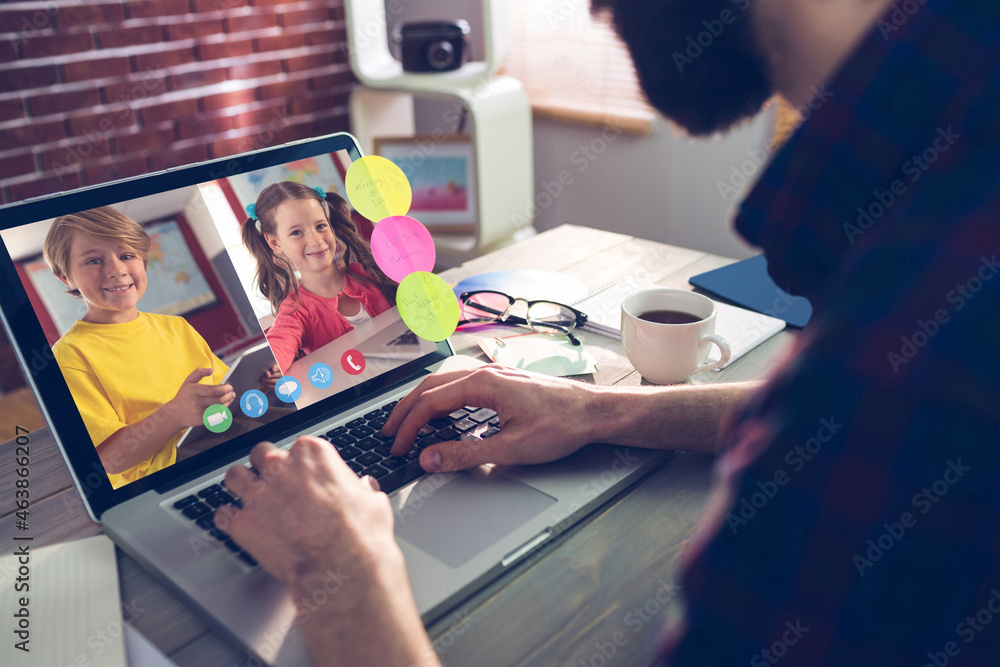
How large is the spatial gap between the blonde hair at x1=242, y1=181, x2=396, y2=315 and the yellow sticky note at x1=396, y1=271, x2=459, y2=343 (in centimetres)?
2

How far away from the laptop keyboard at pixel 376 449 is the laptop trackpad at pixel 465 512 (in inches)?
1.3

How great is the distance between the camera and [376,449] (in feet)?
2.34

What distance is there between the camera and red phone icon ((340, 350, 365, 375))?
789 mm

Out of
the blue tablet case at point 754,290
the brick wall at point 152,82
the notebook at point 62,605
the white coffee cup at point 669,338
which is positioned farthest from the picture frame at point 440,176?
the notebook at point 62,605

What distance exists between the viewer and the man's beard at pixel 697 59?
655mm

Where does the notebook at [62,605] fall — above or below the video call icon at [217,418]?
below

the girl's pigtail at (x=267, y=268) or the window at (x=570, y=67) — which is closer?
the girl's pigtail at (x=267, y=268)

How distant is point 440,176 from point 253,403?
185 cm

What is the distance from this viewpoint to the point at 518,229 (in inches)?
100

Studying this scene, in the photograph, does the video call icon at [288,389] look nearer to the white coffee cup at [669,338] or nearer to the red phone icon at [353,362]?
the red phone icon at [353,362]

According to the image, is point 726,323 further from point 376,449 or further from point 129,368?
point 129,368

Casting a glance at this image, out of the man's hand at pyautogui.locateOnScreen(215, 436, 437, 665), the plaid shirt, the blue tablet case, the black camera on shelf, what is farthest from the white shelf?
the plaid shirt

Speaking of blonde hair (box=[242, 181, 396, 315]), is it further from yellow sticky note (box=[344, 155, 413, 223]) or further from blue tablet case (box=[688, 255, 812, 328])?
blue tablet case (box=[688, 255, 812, 328])

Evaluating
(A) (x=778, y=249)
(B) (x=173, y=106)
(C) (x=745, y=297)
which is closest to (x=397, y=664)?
(A) (x=778, y=249)
